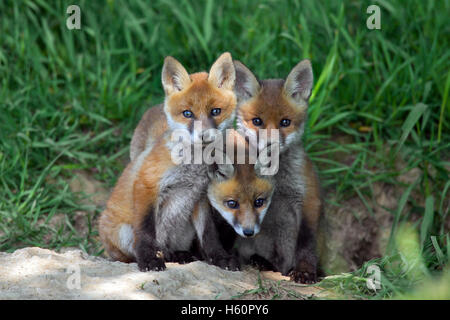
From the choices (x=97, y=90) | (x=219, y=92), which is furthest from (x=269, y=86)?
(x=97, y=90)

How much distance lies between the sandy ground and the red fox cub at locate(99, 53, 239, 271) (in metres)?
0.24

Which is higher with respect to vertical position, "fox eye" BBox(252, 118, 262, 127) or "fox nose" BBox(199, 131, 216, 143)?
"fox eye" BBox(252, 118, 262, 127)

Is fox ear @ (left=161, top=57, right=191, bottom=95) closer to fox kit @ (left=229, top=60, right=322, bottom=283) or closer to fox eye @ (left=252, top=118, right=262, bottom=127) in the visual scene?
fox kit @ (left=229, top=60, right=322, bottom=283)

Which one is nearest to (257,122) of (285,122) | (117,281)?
(285,122)

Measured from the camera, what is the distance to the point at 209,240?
16.3ft

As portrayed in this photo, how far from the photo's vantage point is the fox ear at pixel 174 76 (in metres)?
4.87

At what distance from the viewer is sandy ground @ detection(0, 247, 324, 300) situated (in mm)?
3954

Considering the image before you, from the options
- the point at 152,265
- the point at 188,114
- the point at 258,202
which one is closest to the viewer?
the point at 152,265

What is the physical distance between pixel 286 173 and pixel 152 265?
142 centimetres

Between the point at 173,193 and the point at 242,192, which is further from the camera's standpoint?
the point at 173,193

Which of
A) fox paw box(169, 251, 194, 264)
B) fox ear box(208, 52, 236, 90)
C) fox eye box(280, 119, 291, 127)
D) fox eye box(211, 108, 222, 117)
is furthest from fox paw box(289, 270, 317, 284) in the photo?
fox ear box(208, 52, 236, 90)

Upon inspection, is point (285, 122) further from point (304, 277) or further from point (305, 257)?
point (304, 277)

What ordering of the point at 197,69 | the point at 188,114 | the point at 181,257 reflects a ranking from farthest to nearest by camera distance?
the point at 197,69, the point at 181,257, the point at 188,114

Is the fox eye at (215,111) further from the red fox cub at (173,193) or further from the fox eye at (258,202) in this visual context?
the fox eye at (258,202)
